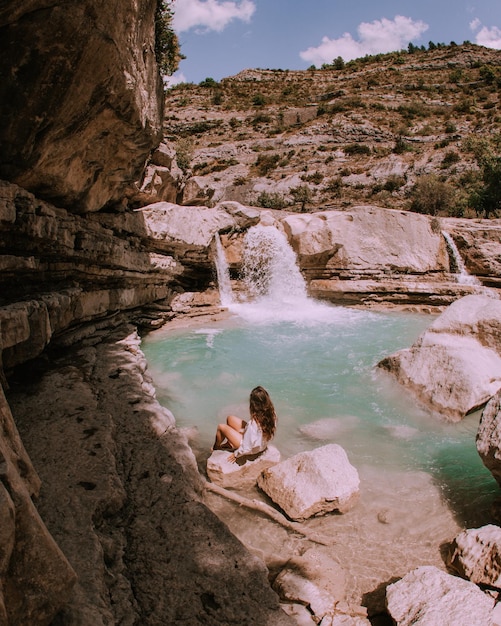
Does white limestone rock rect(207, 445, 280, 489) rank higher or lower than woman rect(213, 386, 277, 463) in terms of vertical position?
lower

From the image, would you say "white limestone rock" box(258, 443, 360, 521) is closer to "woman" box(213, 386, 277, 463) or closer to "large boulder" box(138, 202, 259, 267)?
"woman" box(213, 386, 277, 463)

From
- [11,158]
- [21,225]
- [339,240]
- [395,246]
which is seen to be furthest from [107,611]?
[395,246]

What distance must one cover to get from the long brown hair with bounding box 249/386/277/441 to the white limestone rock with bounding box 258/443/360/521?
0.45m

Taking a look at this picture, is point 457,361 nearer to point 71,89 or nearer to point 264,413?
point 264,413

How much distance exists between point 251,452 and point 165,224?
24.6 ft

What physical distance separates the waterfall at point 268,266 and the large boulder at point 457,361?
6.79 metres

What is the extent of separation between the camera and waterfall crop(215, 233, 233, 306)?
12.8 meters

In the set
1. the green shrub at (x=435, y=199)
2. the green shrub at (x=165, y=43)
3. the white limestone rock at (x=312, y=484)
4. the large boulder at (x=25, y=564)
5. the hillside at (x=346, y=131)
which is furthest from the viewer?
the hillside at (x=346, y=131)

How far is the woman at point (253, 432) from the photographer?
4254 mm

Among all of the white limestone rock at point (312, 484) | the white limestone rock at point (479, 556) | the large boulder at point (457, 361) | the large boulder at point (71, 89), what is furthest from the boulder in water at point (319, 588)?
the large boulder at point (71, 89)

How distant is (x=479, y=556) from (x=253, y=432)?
2261 millimetres

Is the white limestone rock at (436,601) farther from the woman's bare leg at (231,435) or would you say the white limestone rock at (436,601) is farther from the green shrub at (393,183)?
the green shrub at (393,183)

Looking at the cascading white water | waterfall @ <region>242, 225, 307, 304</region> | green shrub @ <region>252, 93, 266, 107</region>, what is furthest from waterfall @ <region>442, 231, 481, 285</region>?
green shrub @ <region>252, 93, 266, 107</region>

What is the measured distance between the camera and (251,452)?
13.9 ft
